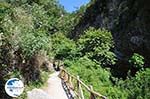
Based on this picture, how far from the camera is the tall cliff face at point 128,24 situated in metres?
30.8

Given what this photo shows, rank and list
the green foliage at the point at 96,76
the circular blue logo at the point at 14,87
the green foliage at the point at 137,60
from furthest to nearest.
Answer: the green foliage at the point at 137,60 < the green foliage at the point at 96,76 < the circular blue logo at the point at 14,87

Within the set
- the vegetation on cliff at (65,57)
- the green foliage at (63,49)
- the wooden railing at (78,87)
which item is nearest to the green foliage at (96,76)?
the vegetation on cliff at (65,57)

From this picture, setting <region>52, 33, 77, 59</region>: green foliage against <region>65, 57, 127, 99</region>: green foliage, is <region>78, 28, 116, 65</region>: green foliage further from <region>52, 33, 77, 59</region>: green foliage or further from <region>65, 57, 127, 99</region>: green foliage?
<region>52, 33, 77, 59</region>: green foliage

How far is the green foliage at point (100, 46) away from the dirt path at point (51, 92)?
17.5ft

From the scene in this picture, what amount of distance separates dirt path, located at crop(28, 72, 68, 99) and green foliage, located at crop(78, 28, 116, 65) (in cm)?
535

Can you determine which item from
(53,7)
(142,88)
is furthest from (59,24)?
(142,88)

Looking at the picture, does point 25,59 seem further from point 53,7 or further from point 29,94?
point 53,7

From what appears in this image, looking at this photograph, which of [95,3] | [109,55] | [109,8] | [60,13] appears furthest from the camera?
[60,13]

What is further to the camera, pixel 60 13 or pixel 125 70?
pixel 60 13

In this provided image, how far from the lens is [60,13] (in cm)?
6231

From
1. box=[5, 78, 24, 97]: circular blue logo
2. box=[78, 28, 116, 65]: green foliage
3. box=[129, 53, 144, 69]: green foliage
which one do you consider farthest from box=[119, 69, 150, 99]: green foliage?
box=[5, 78, 24, 97]: circular blue logo

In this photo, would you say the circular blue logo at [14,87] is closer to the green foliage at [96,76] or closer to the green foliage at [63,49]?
the green foliage at [96,76]

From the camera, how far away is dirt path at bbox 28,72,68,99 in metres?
19.3

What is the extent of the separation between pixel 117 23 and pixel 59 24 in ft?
77.8
